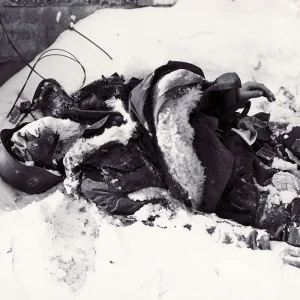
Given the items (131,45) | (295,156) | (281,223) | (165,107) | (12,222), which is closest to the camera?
(165,107)

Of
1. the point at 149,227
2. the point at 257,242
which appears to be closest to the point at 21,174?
the point at 149,227

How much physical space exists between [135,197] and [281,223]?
0.54 m

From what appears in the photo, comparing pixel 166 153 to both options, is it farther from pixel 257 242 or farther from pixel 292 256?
pixel 292 256

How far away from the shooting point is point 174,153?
1454mm

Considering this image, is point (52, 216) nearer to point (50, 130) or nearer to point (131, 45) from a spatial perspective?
point (50, 130)

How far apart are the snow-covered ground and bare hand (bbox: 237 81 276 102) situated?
482 mm

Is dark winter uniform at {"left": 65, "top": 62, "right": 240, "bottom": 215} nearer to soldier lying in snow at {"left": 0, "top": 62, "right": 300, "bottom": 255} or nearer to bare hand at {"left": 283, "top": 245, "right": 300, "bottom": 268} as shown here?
soldier lying in snow at {"left": 0, "top": 62, "right": 300, "bottom": 255}

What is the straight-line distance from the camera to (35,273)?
1.46m

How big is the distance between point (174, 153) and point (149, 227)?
0.89 ft

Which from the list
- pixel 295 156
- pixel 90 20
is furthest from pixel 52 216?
pixel 90 20

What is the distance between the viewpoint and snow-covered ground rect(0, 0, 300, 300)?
1.33 metres

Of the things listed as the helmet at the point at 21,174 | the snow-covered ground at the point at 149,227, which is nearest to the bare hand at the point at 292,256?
the snow-covered ground at the point at 149,227

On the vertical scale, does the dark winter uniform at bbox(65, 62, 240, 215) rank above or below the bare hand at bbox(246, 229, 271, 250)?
above

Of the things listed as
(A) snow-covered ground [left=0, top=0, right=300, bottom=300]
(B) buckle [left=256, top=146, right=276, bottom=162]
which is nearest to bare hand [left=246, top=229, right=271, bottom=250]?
(A) snow-covered ground [left=0, top=0, right=300, bottom=300]
